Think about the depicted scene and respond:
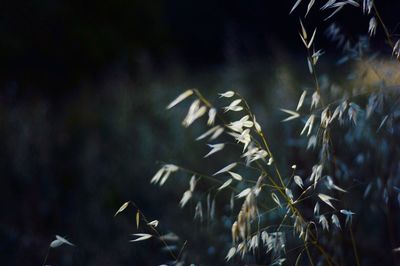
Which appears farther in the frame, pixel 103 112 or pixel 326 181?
pixel 103 112

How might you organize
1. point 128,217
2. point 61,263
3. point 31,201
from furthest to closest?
point 31,201 < point 128,217 < point 61,263

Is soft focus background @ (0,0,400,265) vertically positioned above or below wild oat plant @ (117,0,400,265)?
below

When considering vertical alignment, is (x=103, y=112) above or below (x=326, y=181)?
below

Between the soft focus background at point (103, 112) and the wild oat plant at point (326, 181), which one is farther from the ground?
the wild oat plant at point (326, 181)

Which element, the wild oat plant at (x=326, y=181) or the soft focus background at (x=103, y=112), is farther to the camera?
the soft focus background at (x=103, y=112)

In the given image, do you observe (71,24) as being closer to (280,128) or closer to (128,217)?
(280,128)

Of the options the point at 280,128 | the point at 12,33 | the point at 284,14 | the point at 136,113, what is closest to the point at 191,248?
the point at 280,128

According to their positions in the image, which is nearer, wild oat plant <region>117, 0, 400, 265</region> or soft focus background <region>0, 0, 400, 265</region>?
wild oat plant <region>117, 0, 400, 265</region>

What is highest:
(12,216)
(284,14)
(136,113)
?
(12,216)
